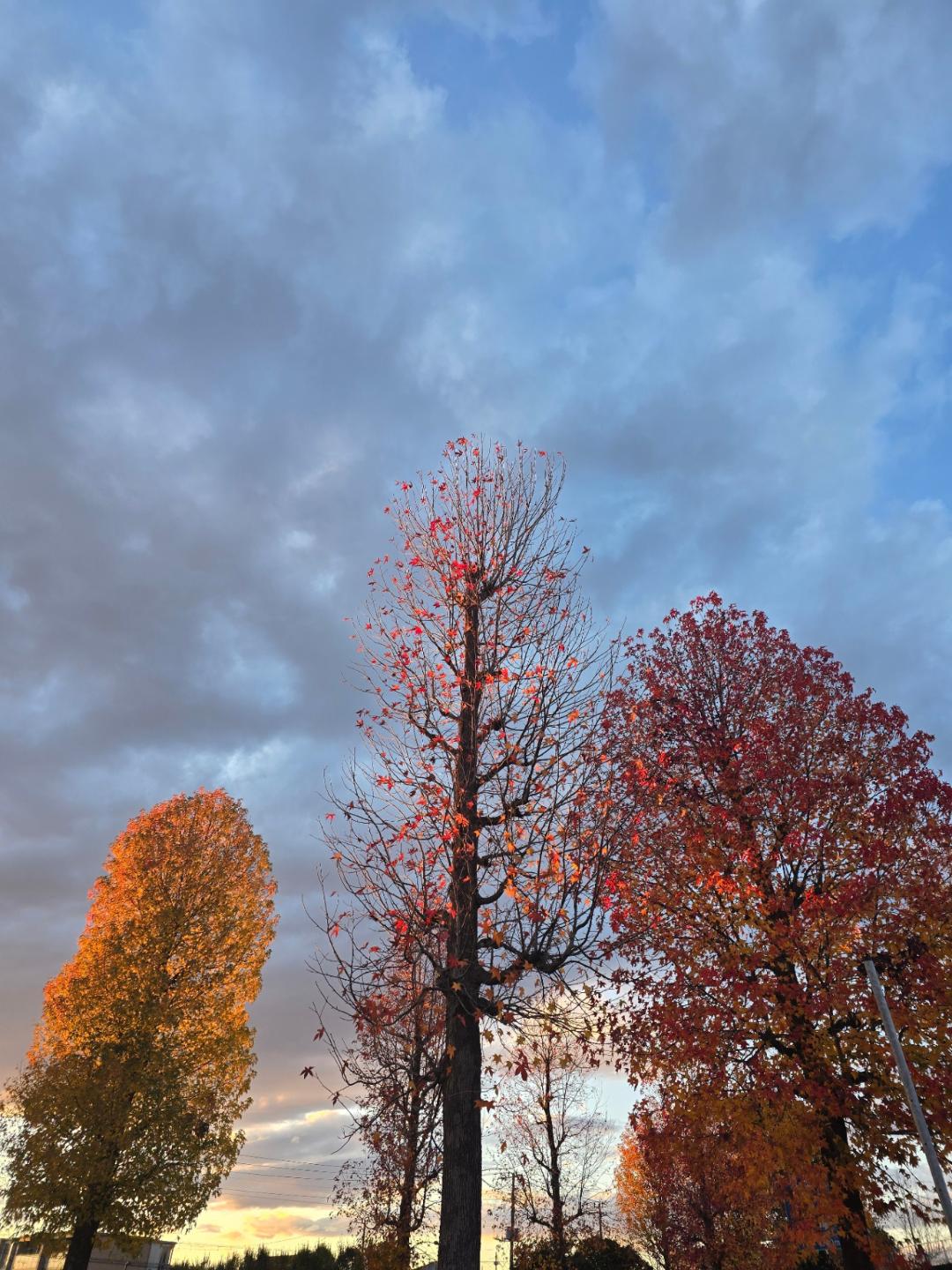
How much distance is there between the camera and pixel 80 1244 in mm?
17938

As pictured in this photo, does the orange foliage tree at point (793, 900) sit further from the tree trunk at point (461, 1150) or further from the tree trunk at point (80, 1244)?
the tree trunk at point (80, 1244)

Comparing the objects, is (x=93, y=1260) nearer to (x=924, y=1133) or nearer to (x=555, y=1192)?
(x=555, y=1192)

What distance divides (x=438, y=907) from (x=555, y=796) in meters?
1.93

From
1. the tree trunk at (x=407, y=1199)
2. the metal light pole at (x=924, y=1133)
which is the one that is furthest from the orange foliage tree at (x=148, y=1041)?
the metal light pole at (x=924, y=1133)

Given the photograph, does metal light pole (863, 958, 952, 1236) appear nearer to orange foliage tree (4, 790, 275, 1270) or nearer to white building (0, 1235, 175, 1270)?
orange foliage tree (4, 790, 275, 1270)

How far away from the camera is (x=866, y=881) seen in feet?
47.1

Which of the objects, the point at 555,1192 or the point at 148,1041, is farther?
the point at 555,1192

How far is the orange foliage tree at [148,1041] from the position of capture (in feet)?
59.0

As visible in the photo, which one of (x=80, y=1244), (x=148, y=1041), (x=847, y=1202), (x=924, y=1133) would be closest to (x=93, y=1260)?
(x=80, y=1244)

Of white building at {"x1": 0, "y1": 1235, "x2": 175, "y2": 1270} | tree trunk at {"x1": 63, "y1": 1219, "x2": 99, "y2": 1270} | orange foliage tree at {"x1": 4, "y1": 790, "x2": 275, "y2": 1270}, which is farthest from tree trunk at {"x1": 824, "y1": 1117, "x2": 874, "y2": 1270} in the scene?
white building at {"x1": 0, "y1": 1235, "x2": 175, "y2": 1270}

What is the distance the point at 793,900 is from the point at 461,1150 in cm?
881

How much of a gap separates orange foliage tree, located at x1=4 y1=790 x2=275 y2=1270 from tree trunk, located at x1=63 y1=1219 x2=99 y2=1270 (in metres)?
0.03

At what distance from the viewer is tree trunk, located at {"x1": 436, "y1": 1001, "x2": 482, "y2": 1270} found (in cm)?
809

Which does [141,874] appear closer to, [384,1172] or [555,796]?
[384,1172]
